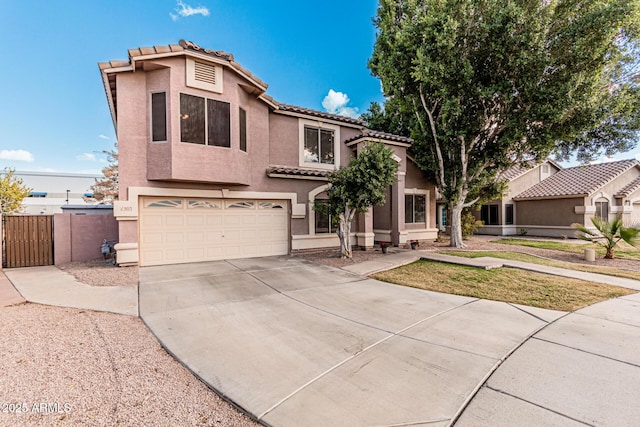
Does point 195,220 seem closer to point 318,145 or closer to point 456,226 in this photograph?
point 318,145

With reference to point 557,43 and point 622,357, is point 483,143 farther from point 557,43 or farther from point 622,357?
point 622,357

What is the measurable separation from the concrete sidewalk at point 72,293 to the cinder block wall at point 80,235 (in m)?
2.04

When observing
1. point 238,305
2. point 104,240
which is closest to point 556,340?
point 238,305

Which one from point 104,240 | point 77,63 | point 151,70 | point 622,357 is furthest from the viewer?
point 77,63

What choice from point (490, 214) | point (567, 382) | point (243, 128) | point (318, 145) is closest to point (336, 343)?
point (567, 382)

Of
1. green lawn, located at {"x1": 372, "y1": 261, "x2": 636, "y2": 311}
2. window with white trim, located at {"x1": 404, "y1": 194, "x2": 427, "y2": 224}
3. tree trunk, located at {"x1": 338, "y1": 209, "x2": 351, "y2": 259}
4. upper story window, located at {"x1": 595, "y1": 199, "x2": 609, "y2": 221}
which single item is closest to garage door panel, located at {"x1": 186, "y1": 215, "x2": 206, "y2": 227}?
tree trunk, located at {"x1": 338, "y1": 209, "x2": 351, "y2": 259}

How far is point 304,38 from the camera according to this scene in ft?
54.2

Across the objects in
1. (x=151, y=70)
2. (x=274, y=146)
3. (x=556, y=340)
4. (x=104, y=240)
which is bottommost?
(x=556, y=340)

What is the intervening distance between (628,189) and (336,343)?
87.2 feet

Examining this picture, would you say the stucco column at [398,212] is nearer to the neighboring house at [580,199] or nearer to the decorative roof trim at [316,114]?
the decorative roof trim at [316,114]

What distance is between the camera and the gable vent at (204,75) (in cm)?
923

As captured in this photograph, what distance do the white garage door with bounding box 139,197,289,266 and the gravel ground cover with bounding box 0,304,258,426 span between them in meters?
5.21

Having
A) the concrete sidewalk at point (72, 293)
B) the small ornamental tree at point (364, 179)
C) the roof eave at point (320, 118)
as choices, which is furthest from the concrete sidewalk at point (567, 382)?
the roof eave at point (320, 118)

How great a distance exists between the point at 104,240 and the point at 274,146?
7.88 m
